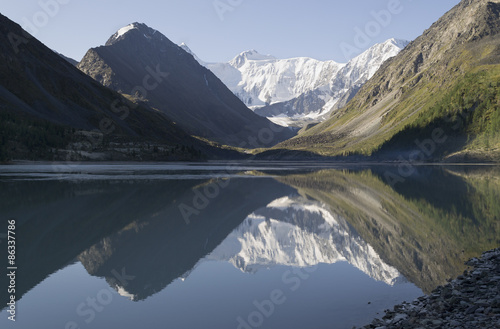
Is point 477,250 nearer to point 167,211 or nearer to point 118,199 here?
point 167,211

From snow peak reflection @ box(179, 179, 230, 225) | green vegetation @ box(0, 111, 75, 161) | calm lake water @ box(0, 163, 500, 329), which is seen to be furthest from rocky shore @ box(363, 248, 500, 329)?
green vegetation @ box(0, 111, 75, 161)

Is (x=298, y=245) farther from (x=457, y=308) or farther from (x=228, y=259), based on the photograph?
(x=457, y=308)

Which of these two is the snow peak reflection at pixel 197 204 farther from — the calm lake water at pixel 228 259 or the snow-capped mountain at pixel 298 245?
the snow-capped mountain at pixel 298 245

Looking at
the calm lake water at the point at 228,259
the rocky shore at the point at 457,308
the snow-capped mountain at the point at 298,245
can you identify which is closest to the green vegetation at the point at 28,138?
the calm lake water at the point at 228,259

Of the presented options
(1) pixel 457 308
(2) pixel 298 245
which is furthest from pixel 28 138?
(1) pixel 457 308

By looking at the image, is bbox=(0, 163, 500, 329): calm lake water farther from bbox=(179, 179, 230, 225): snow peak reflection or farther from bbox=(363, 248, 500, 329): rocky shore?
bbox=(363, 248, 500, 329): rocky shore

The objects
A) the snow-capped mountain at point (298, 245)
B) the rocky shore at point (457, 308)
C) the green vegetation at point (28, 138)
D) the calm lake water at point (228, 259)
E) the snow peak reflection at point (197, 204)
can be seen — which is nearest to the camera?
the rocky shore at point (457, 308)

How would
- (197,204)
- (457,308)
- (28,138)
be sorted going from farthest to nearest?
(28,138)
(197,204)
(457,308)
